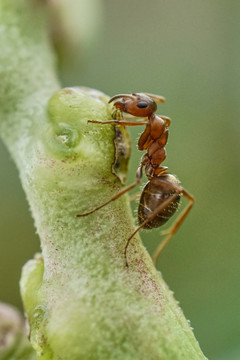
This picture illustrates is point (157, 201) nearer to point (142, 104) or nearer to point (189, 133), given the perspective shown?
point (142, 104)

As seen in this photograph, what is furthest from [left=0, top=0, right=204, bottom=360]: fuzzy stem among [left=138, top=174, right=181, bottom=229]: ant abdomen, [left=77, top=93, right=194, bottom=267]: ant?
[left=138, top=174, right=181, bottom=229]: ant abdomen

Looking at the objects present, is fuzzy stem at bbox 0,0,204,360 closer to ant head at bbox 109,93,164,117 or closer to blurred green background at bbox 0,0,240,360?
ant head at bbox 109,93,164,117

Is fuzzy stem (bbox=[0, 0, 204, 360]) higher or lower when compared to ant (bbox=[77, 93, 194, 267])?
higher

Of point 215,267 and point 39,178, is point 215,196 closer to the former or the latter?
point 215,267

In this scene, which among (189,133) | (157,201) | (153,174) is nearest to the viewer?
(157,201)

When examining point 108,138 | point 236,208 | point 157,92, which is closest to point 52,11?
point 108,138

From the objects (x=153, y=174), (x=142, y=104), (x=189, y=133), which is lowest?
(x=189, y=133)

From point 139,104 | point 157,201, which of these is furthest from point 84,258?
point 139,104
